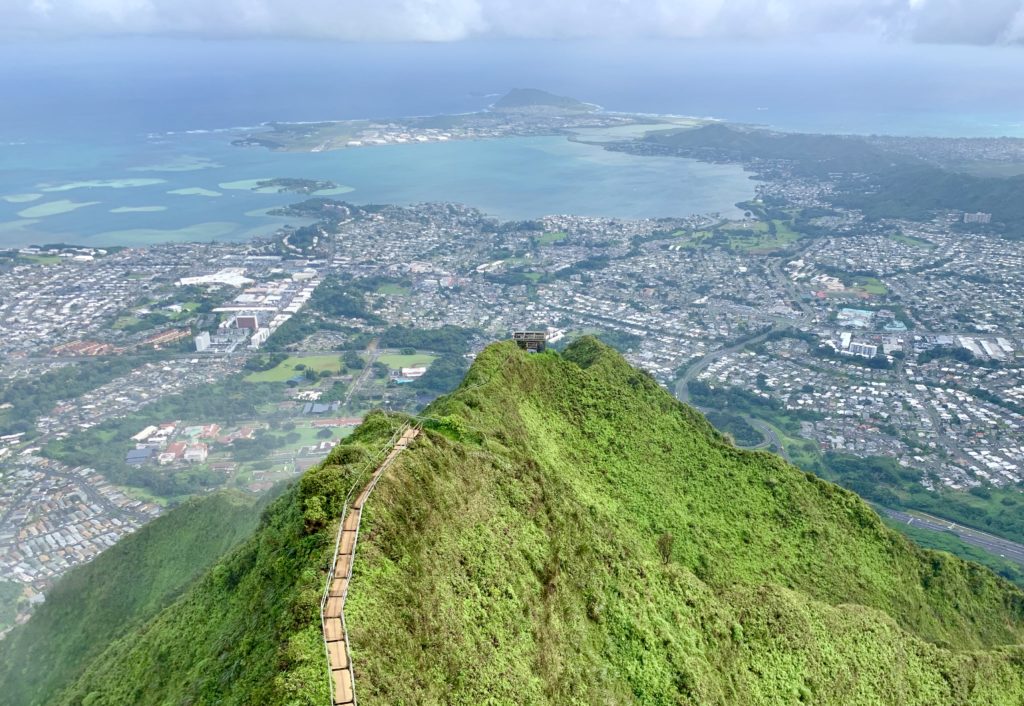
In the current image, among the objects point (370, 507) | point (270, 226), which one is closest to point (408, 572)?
point (370, 507)

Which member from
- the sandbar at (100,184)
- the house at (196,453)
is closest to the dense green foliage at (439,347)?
the house at (196,453)

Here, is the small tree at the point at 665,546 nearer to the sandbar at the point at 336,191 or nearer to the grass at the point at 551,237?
the grass at the point at 551,237

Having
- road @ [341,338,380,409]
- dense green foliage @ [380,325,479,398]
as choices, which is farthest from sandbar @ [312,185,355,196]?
road @ [341,338,380,409]

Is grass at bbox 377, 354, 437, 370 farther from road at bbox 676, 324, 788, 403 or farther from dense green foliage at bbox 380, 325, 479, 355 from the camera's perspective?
road at bbox 676, 324, 788, 403

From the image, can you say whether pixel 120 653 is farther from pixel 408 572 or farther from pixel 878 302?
pixel 878 302

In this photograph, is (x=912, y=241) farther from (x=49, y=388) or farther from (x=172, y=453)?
(x=49, y=388)
